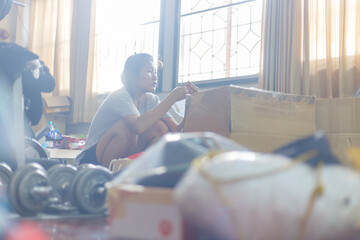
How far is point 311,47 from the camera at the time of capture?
8.97 ft

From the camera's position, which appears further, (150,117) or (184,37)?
(184,37)

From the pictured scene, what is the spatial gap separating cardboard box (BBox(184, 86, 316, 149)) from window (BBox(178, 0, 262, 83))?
1.61 meters

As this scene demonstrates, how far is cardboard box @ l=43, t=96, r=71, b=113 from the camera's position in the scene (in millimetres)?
4176

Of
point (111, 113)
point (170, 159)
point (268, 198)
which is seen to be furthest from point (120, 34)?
point (268, 198)

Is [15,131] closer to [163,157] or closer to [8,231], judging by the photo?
[8,231]

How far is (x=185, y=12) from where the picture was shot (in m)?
3.68

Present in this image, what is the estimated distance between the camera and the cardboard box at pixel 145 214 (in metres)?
0.59

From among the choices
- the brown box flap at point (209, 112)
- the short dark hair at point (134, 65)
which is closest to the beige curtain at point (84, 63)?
the short dark hair at point (134, 65)

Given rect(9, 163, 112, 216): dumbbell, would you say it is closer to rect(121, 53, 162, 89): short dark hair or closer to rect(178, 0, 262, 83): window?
rect(121, 53, 162, 89): short dark hair

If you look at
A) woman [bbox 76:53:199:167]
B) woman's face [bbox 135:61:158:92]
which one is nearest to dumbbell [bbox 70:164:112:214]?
woman [bbox 76:53:199:167]

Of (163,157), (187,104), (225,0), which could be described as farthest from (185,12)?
(163,157)

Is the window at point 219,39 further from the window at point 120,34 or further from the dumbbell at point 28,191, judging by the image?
the dumbbell at point 28,191

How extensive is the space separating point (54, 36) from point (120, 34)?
2.92ft

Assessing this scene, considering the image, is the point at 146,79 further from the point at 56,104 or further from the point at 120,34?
the point at 56,104
